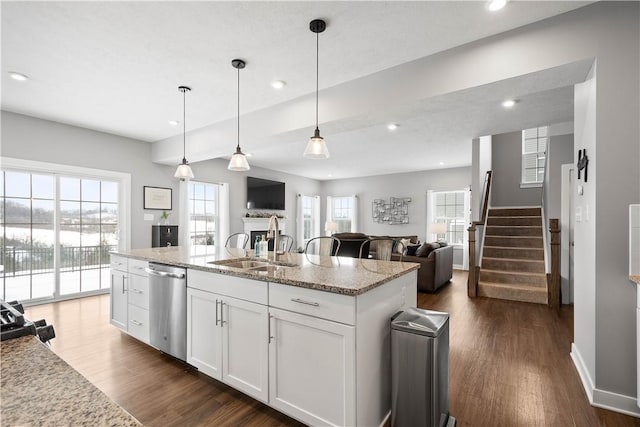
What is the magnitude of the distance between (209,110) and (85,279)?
3444mm

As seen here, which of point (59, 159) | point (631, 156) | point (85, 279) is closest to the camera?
point (631, 156)

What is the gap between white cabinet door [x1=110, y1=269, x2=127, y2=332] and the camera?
3066 millimetres

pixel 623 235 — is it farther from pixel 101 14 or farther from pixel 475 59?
pixel 101 14

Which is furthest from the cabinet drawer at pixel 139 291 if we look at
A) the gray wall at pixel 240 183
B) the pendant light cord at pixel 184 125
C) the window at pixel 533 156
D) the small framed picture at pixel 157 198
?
the window at pixel 533 156

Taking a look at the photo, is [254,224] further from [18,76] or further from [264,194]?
[18,76]

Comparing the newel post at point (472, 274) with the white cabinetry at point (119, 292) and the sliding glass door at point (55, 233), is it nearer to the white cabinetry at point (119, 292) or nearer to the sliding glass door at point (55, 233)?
the white cabinetry at point (119, 292)

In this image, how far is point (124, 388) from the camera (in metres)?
2.20

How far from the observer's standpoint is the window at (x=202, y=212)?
20.6 ft

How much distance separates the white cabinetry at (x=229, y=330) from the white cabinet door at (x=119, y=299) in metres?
1.21

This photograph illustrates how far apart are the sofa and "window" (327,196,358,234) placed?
393 cm

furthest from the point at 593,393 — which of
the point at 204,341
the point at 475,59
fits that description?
the point at 204,341

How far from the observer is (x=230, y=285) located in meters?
2.04

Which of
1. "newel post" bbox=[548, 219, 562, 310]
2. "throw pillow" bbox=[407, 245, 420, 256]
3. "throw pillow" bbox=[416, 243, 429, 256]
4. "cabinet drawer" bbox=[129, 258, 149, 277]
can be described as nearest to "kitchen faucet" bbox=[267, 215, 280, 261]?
"cabinet drawer" bbox=[129, 258, 149, 277]

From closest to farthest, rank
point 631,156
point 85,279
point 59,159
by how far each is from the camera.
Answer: point 631,156 → point 59,159 → point 85,279
